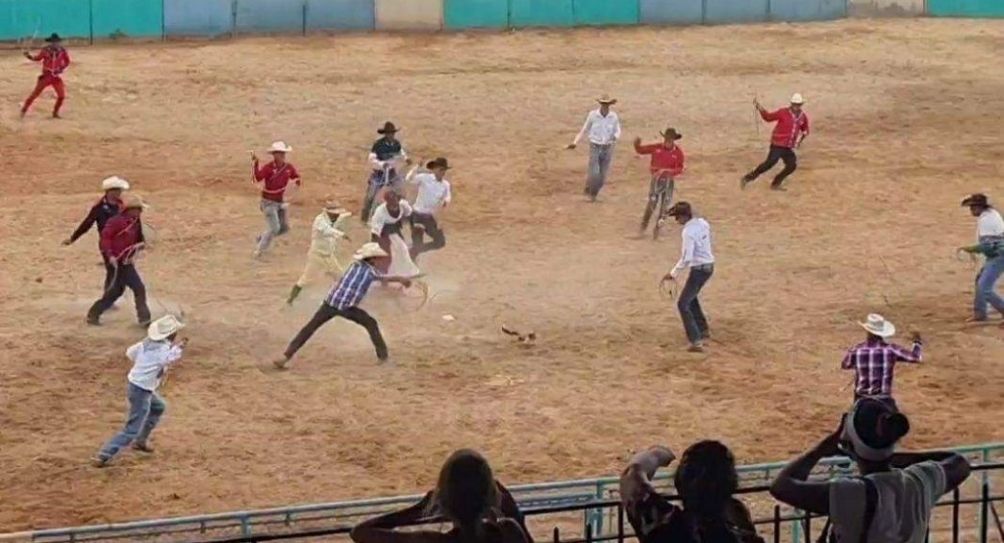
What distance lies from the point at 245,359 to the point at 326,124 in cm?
1296

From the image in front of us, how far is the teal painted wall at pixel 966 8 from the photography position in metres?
42.0

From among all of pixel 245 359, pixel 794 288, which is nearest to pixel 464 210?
pixel 794 288

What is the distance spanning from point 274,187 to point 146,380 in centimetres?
734

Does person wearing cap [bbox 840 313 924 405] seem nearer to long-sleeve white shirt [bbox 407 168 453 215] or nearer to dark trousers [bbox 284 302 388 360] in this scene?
dark trousers [bbox 284 302 388 360]

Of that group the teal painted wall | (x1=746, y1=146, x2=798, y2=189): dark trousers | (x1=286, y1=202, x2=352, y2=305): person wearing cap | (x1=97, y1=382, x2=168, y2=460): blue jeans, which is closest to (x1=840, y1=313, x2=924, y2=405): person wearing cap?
(x1=97, y1=382, x2=168, y2=460): blue jeans

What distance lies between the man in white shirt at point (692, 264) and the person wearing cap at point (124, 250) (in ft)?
17.9

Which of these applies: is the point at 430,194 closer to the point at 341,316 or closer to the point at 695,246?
the point at 341,316

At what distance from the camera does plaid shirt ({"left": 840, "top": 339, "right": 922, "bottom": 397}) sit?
15.0 metres

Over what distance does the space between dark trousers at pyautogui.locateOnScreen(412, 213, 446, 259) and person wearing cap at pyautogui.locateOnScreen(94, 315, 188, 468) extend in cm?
664

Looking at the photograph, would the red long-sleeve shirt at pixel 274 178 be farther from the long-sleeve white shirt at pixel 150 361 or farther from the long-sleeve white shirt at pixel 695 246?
the long-sleeve white shirt at pixel 150 361

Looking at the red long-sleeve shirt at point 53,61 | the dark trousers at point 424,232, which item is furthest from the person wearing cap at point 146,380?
the red long-sleeve shirt at point 53,61

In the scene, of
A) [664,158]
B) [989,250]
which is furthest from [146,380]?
[664,158]

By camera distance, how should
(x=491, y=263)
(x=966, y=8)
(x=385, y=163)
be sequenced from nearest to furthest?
(x=491, y=263), (x=385, y=163), (x=966, y=8)

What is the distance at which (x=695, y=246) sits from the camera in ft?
60.1
